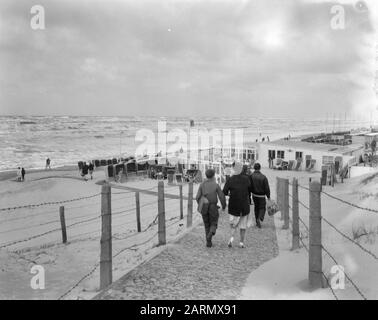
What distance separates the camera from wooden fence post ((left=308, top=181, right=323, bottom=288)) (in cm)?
512

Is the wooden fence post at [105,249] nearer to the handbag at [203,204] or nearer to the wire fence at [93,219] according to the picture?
the handbag at [203,204]

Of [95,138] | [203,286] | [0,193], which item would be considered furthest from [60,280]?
[95,138]

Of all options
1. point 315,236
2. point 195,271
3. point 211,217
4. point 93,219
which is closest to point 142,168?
point 93,219

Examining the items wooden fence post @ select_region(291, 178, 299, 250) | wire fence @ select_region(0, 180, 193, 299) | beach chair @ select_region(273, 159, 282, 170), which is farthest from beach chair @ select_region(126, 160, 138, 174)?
wooden fence post @ select_region(291, 178, 299, 250)

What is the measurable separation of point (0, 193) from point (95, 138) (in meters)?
41.7

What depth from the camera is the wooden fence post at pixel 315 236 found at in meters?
5.12

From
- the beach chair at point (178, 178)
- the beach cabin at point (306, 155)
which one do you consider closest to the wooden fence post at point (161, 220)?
the beach chair at point (178, 178)

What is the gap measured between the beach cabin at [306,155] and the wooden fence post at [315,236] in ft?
68.8

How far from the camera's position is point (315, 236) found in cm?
514

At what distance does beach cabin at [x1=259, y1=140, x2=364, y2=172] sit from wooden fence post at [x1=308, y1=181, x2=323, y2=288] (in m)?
21.0

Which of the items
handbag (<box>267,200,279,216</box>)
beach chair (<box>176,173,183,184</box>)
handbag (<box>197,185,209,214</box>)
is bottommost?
beach chair (<box>176,173,183,184</box>)

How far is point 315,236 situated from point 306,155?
23.9 meters

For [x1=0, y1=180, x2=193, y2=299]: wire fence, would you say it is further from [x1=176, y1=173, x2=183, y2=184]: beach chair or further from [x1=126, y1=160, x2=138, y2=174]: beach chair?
[x1=126, y1=160, x2=138, y2=174]: beach chair
